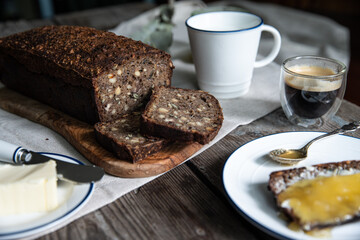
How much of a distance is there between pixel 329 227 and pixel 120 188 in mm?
801

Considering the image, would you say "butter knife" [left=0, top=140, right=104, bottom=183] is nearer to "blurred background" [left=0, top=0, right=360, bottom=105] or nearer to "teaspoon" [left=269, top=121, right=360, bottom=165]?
"teaspoon" [left=269, top=121, right=360, bottom=165]

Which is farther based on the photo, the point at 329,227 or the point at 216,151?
the point at 216,151

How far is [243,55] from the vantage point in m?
2.12

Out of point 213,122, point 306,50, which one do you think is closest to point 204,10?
point 213,122

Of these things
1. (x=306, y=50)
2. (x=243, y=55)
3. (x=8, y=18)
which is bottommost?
(x=8, y=18)

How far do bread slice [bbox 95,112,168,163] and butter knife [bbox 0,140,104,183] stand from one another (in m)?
0.17

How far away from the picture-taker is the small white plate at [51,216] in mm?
1179

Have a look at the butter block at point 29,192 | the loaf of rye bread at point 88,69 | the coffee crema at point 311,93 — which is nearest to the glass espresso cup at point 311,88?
the coffee crema at point 311,93

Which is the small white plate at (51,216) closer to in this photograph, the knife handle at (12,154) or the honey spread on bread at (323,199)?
the knife handle at (12,154)

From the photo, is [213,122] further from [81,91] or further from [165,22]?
[165,22]

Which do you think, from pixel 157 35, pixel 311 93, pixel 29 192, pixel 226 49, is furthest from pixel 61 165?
pixel 157 35

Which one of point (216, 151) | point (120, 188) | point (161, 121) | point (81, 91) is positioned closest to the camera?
point (120, 188)

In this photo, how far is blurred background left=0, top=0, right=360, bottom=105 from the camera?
4.73 m

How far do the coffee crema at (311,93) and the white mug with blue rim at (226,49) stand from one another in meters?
0.32
